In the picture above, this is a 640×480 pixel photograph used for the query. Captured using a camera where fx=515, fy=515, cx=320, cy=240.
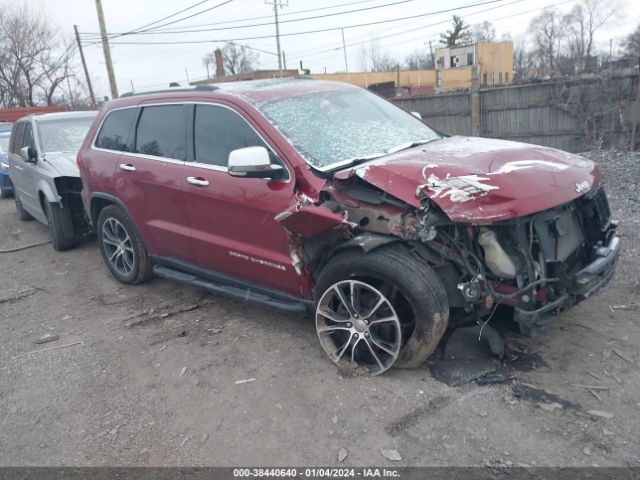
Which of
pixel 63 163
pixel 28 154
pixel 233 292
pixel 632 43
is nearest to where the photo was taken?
pixel 233 292

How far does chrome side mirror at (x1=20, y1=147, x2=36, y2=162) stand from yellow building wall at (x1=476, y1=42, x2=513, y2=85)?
138ft

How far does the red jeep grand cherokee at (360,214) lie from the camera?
302 cm

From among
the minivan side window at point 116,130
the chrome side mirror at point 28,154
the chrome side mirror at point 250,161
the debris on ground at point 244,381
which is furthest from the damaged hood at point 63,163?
the debris on ground at point 244,381

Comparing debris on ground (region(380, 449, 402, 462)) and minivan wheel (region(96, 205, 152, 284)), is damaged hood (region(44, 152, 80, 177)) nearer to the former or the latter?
minivan wheel (region(96, 205, 152, 284))

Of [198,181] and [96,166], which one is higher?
[96,166]

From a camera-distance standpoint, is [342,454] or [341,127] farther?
[341,127]

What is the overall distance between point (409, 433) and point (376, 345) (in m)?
0.65

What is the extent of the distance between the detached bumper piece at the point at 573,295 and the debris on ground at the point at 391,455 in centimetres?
102

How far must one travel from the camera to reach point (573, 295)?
10.1ft

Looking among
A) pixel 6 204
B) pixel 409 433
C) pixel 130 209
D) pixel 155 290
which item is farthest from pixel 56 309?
pixel 6 204

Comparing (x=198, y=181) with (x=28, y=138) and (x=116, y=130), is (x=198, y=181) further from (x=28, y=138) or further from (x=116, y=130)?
(x=28, y=138)

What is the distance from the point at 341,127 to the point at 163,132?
1628 mm

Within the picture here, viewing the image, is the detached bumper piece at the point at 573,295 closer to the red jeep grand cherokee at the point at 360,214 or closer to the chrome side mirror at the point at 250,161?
the red jeep grand cherokee at the point at 360,214

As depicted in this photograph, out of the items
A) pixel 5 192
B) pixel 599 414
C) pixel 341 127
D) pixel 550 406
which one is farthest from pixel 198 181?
pixel 5 192
